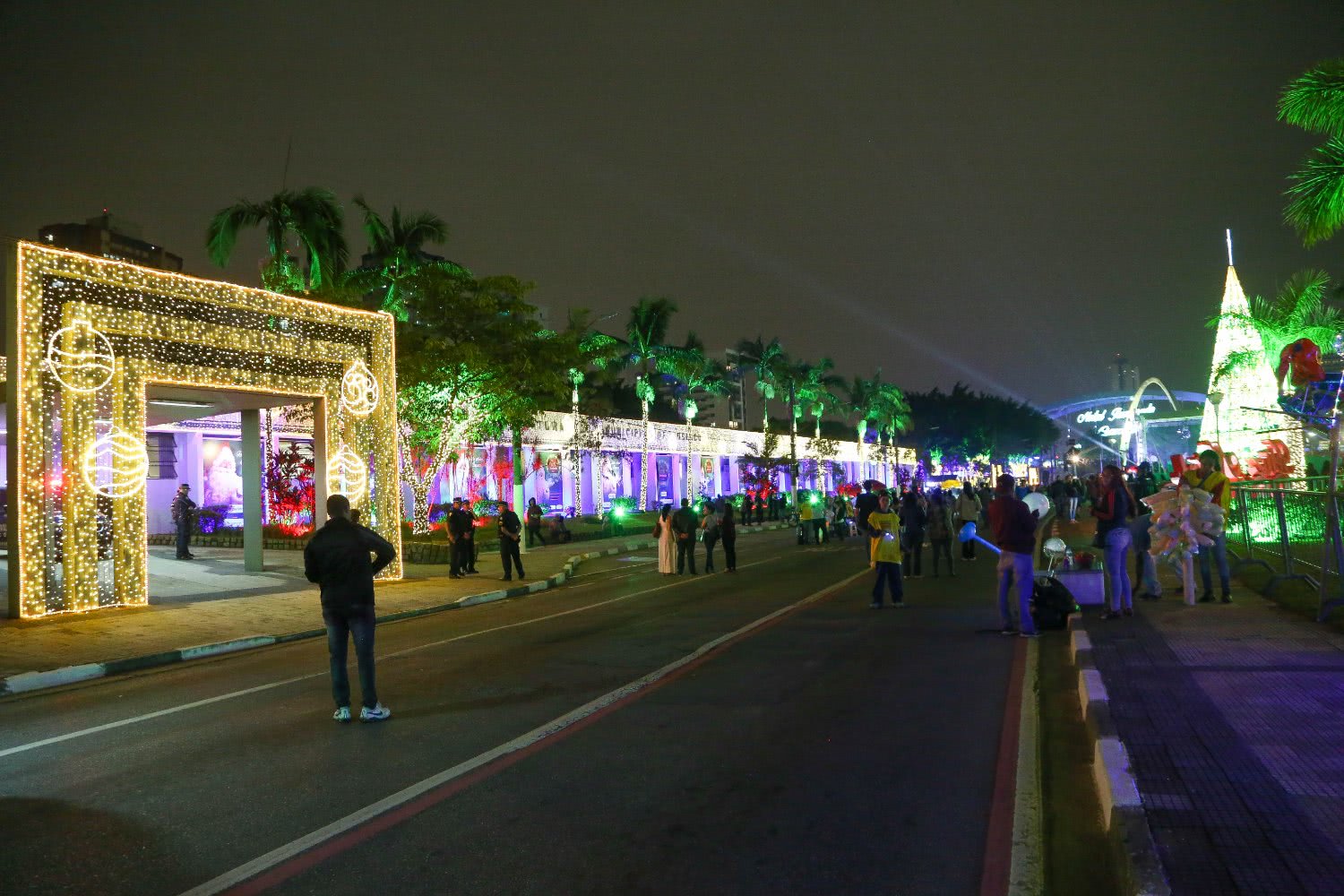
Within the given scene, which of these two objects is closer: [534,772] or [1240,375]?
[534,772]

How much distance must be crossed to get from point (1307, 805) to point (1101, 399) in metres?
171

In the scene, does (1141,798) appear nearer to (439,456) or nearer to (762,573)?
(762,573)

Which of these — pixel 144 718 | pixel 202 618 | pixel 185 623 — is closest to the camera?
pixel 144 718

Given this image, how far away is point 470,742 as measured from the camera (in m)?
6.96

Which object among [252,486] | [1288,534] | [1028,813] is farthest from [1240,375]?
[1028,813]

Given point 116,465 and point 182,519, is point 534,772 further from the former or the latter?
point 182,519

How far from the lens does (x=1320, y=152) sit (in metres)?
11.5

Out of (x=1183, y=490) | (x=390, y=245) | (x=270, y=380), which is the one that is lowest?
(x=1183, y=490)

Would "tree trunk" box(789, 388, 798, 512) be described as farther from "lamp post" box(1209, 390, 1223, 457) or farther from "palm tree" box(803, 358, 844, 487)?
"lamp post" box(1209, 390, 1223, 457)

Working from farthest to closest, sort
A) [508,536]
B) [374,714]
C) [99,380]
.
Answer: [508,536]
[99,380]
[374,714]

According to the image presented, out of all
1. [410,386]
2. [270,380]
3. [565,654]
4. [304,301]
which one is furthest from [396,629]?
[410,386]

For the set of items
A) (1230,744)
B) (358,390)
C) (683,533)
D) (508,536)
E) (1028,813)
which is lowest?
(1028,813)

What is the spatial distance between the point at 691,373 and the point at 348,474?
33344mm

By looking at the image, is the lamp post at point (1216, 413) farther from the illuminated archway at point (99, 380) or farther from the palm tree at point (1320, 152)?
the illuminated archway at point (99, 380)
